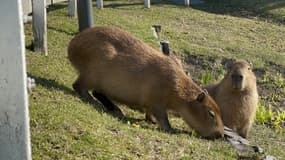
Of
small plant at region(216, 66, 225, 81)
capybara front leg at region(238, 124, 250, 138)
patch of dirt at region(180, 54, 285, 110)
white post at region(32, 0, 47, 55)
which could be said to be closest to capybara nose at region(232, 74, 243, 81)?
capybara front leg at region(238, 124, 250, 138)

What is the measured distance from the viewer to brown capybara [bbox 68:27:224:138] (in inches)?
234

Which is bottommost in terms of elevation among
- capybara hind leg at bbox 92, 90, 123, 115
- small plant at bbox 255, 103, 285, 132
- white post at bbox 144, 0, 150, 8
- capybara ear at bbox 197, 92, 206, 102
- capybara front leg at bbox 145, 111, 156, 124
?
small plant at bbox 255, 103, 285, 132

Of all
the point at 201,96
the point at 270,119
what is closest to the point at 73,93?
the point at 201,96

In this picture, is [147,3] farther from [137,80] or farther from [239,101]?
[137,80]

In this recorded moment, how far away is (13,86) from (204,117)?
124 inches

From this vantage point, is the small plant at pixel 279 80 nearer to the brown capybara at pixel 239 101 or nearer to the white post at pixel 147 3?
the brown capybara at pixel 239 101

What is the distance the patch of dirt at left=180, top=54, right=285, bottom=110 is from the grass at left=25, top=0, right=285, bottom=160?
0.05m

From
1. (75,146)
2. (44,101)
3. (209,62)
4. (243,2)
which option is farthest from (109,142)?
(243,2)

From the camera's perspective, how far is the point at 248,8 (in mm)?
14828

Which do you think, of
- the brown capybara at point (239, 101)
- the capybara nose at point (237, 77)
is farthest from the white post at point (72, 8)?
the capybara nose at point (237, 77)

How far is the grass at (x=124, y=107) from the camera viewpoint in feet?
15.0

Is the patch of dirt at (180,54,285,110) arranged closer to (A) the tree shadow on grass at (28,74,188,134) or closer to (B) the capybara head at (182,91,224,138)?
(B) the capybara head at (182,91,224,138)

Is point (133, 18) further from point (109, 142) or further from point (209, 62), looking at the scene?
point (109, 142)

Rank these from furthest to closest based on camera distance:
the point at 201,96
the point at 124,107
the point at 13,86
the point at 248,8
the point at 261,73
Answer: the point at 248,8, the point at 261,73, the point at 124,107, the point at 201,96, the point at 13,86
